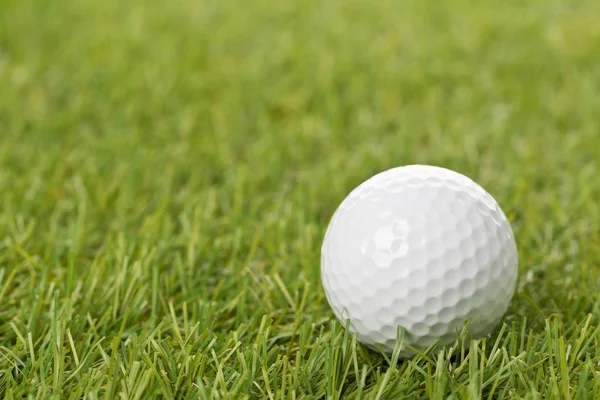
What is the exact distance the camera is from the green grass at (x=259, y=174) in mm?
1593

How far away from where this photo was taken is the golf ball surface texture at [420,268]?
1.63m

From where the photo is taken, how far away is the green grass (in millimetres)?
1593

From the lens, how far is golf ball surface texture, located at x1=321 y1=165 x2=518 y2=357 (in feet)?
5.35

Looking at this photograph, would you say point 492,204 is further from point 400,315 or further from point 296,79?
point 296,79

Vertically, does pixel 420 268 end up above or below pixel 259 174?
above

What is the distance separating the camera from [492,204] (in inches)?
70.0

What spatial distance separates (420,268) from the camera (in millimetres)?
1631

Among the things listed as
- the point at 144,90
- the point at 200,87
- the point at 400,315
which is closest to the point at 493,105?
the point at 200,87

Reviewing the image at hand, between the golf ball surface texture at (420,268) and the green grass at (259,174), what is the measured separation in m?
0.07

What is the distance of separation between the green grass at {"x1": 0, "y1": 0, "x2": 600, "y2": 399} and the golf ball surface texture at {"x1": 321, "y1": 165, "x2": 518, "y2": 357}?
69 mm

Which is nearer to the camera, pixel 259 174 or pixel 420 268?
pixel 420 268

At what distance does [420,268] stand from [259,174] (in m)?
1.15

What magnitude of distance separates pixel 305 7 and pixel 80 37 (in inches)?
50.2

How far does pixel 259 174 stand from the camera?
105 inches
